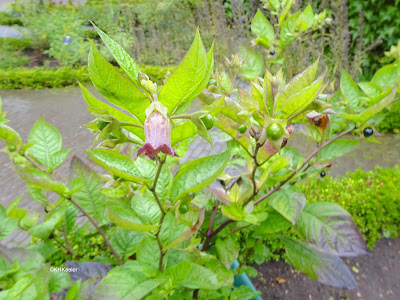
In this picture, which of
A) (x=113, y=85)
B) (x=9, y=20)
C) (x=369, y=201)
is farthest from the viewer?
(x=9, y=20)

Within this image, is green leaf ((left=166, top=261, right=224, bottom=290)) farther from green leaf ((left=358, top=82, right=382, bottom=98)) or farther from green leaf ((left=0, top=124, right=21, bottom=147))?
green leaf ((left=358, top=82, right=382, bottom=98))

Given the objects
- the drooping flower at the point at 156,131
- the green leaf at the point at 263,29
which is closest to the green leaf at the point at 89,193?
the drooping flower at the point at 156,131

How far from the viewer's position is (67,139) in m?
3.83

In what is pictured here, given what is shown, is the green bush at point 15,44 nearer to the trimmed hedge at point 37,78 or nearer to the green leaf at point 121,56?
the trimmed hedge at point 37,78

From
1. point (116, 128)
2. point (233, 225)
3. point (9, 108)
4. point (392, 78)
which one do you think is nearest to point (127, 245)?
point (233, 225)

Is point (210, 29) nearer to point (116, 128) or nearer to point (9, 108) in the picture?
point (9, 108)

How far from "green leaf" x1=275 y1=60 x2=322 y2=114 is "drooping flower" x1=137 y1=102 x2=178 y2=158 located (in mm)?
251

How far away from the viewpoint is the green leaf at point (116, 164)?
49 cm

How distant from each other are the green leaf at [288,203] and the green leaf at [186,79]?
1.70 feet

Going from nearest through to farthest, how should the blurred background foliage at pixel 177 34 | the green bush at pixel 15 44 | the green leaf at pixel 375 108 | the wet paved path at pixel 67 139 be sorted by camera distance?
the green leaf at pixel 375 108, the wet paved path at pixel 67 139, the blurred background foliage at pixel 177 34, the green bush at pixel 15 44

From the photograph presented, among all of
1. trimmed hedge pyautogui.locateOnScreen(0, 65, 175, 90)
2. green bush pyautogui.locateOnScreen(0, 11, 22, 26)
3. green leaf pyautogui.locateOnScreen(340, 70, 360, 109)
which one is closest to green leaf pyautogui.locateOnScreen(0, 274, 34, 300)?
green leaf pyautogui.locateOnScreen(340, 70, 360, 109)

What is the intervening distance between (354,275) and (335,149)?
113 centimetres

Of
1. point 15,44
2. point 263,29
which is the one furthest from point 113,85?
point 15,44

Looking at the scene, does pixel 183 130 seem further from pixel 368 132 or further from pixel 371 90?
pixel 371 90
